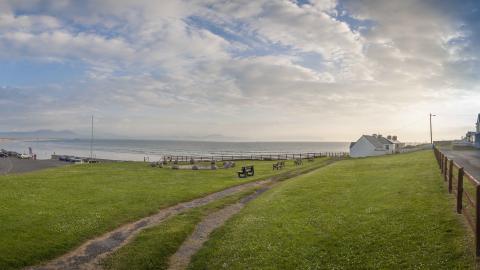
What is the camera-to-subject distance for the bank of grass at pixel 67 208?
55.7 feet

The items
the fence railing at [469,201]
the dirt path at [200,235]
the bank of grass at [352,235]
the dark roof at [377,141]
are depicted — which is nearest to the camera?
the fence railing at [469,201]

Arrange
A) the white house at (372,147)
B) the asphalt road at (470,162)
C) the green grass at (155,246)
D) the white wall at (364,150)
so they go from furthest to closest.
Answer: the white house at (372,147) < the white wall at (364,150) < the asphalt road at (470,162) < the green grass at (155,246)

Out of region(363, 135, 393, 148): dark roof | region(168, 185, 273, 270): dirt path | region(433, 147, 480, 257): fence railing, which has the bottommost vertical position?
region(168, 185, 273, 270): dirt path

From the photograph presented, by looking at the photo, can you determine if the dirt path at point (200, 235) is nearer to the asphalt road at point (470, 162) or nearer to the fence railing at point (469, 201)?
the fence railing at point (469, 201)

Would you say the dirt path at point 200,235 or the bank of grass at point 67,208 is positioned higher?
the bank of grass at point 67,208

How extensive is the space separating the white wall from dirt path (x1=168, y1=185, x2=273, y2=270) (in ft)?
239

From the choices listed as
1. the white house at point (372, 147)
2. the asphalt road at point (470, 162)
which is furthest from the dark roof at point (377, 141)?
the asphalt road at point (470, 162)

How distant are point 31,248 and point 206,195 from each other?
17.3 metres

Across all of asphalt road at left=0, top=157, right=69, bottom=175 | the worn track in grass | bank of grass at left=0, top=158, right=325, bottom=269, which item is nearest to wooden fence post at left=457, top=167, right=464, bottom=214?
the worn track in grass

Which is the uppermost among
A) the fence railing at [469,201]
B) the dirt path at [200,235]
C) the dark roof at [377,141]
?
the dark roof at [377,141]

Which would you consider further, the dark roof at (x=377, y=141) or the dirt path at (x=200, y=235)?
the dark roof at (x=377, y=141)

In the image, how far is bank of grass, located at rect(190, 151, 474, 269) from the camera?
12.9m

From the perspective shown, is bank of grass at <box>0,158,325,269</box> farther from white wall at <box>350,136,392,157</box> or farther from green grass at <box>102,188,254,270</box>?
white wall at <box>350,136,392,157</box>

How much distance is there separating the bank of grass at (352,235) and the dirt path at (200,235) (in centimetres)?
55
